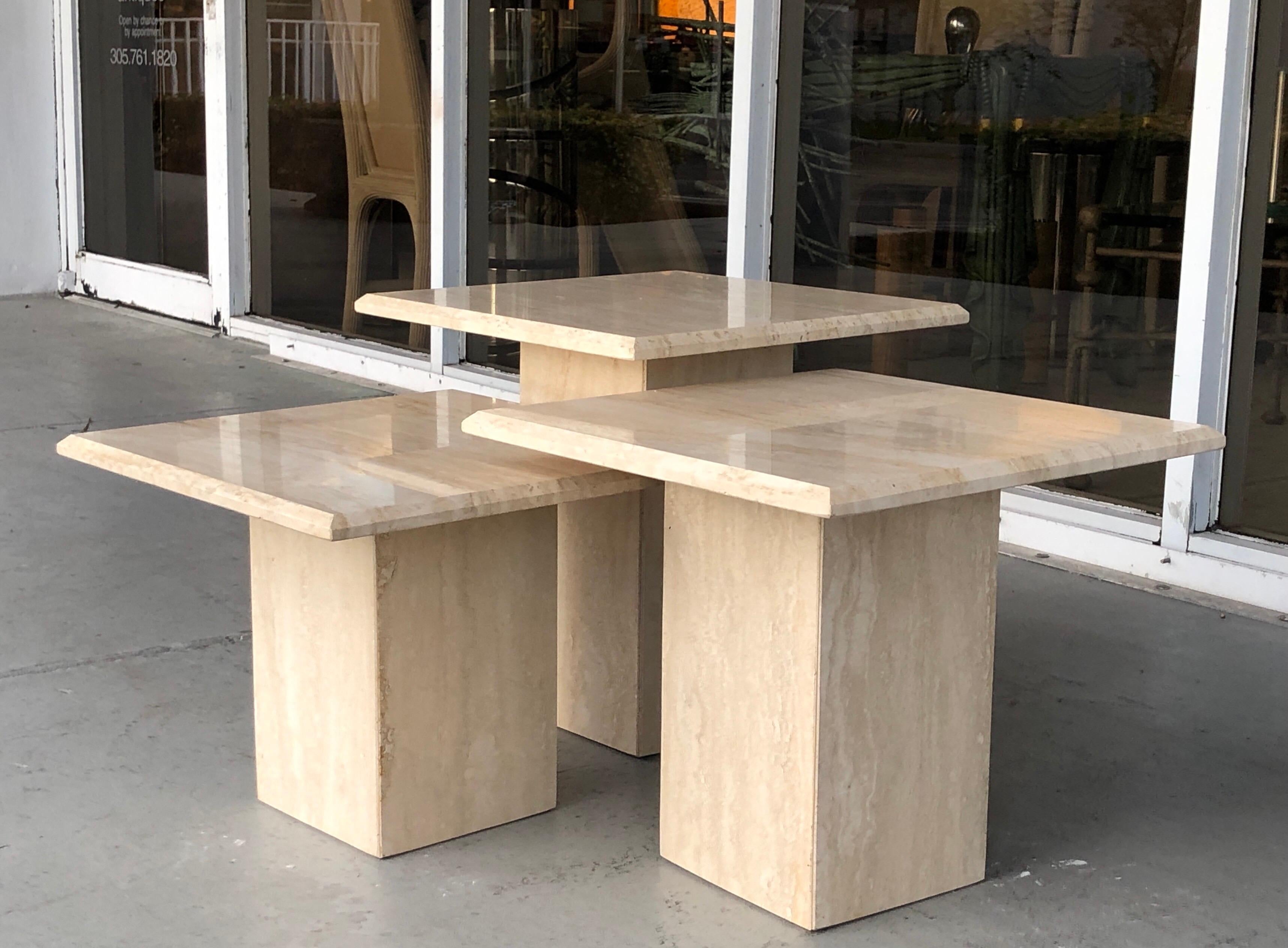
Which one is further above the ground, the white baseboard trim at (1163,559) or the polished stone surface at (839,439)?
the polished stone surface at (839,439)

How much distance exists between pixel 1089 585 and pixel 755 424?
155 cm

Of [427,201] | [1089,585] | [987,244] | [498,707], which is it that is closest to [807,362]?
[987,244]

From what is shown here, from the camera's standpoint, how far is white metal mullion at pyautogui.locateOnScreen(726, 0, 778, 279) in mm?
3971

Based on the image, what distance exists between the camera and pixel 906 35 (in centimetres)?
A: 372

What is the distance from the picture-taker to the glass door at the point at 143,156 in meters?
6.38

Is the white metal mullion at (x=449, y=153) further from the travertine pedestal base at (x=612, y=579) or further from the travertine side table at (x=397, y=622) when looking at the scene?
the travertine side table at (x=397, y=622)

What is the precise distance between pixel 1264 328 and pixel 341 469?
1901mm

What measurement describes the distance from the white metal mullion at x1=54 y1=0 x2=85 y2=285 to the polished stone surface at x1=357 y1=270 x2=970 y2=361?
4.97 m

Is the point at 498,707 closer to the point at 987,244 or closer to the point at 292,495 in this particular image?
the point at 292,495

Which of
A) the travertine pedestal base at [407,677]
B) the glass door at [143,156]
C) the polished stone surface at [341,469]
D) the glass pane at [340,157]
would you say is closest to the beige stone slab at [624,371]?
the polished stone surface at [341,469]

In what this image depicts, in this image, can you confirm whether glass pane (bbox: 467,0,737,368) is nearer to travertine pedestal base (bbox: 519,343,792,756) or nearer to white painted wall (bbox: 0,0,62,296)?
travertine pedestal base (bbox: 519,343,792,756)

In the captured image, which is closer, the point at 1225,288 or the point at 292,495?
the point at 292,495

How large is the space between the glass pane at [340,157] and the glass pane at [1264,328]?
8.94 ft

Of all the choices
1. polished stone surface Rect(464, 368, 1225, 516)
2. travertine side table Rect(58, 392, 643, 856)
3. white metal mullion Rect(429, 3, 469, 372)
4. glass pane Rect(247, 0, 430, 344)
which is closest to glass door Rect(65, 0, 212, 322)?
glass pane Rect(247, 0, 430, 344)
